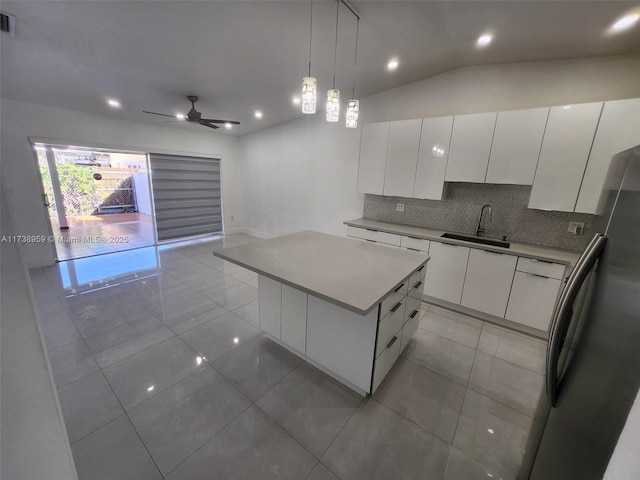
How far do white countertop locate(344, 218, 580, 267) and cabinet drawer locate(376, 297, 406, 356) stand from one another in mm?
1337

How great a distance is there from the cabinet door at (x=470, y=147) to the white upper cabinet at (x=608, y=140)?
2.61ft

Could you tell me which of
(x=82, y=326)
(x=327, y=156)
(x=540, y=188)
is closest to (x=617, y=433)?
(x=540, y=188)

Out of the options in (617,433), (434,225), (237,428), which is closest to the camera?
(617,433)

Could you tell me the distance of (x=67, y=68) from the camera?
274 centimetres

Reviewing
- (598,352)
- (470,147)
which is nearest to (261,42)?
(470,147)

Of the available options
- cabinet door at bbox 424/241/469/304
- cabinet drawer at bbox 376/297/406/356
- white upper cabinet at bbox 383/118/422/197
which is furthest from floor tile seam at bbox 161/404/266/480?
white upper cabinet at bbox 383/118/422/197

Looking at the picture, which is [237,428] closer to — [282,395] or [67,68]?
[282,395]

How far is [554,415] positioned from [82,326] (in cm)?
370

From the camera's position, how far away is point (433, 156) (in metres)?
3.02

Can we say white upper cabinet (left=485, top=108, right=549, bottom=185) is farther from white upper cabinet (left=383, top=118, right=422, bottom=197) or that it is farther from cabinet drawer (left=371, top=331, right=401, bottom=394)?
cabinet drawer (left=371, top=331, right=401, bottom=394)

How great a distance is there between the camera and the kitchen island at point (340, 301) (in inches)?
60.1

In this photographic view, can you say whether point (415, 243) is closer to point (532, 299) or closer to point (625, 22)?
point (532, 299)

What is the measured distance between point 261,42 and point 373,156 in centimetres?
191

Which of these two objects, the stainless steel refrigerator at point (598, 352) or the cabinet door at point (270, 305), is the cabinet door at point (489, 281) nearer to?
the stainless steel refrigerator at point (598, 352)
